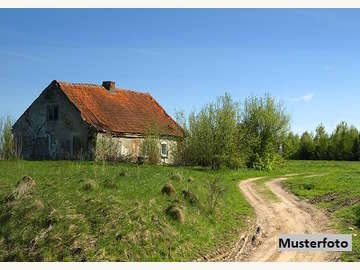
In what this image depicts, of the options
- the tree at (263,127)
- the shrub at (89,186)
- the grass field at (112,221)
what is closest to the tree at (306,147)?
the tree at (263,127)

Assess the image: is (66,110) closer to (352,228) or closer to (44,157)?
(44,157)

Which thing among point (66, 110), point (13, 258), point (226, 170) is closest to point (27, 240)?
point (13, 258)

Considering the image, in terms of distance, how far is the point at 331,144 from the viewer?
5322 centimetres

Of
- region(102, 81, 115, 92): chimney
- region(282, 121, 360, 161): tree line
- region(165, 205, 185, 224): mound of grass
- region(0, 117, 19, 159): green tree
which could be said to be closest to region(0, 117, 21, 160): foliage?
region(0, 117, 19, 159): green tree

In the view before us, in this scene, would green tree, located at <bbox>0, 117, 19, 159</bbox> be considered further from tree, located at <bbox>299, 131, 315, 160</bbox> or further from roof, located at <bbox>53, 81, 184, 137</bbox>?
tree, located at <bbox>299, 131, 315, 160</bbox>

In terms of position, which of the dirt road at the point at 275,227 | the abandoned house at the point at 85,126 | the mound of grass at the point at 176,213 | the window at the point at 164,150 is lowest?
the dirt road at the point at 275,227

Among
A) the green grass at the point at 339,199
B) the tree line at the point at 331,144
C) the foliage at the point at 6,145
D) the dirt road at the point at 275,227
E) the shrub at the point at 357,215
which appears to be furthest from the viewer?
the tree line at the point at 331,144

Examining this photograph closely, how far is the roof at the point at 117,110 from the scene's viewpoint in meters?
33.0

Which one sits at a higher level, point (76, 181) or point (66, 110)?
point (66, 110)

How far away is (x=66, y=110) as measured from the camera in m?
33.5

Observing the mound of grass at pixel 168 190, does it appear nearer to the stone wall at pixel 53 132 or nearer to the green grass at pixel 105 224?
the green grass at pixel 105 224

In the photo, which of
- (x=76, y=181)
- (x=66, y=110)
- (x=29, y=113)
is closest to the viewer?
(x=76, y=181)

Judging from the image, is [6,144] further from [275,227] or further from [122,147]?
[275,227]

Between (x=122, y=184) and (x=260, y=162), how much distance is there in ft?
62.4
